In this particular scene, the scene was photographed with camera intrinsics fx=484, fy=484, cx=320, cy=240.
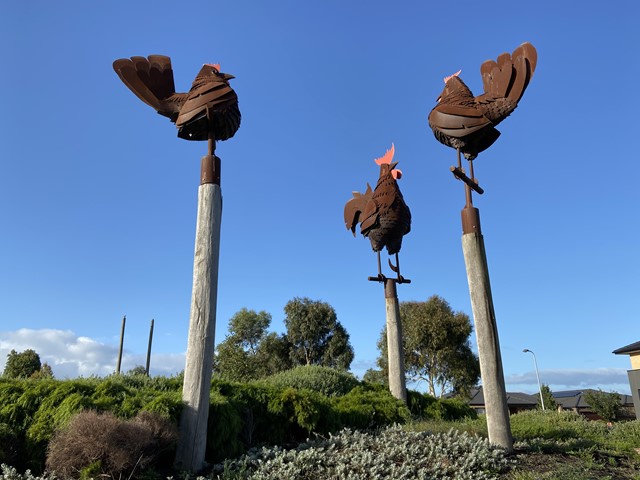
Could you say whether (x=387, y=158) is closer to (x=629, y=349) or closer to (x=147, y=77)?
(x=147, y=77)

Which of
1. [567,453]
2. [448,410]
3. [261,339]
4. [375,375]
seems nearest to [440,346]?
[375,375]

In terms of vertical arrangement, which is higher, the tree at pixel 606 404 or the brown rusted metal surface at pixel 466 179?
the brown rusted metal surface at pixel 466 179

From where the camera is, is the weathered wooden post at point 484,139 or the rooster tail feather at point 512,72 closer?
the weathered wooden post at point 484,139

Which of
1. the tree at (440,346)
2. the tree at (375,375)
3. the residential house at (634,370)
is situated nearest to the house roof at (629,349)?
the residential house at (634,370)

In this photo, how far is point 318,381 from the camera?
11500mm

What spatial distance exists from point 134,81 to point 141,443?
547 cm

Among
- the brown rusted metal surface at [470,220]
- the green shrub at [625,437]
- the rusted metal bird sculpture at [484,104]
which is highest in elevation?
the rusted metal bird sculpture at [484,104]

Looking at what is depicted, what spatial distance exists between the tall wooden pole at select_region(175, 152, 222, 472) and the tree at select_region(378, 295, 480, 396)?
22291 millimetres

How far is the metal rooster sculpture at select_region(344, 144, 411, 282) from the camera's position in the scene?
37.7 feet

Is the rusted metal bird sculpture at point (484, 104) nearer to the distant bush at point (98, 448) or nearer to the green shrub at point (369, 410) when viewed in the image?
the green shrub at point (369, 410)

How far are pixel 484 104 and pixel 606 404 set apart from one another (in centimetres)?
2881

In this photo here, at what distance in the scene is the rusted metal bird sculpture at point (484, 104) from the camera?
24.2ft

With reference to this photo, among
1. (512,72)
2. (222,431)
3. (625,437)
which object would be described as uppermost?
(512,72)

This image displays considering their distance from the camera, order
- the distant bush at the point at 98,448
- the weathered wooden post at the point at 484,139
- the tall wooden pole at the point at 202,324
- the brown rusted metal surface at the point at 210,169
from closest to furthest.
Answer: the distant bush at the point at 98,448 < the tall wooden pole at the point at 202,324 < the weathered wooden post at the point at 484,139 < the brown rusted metal surface at the point at 210,169
